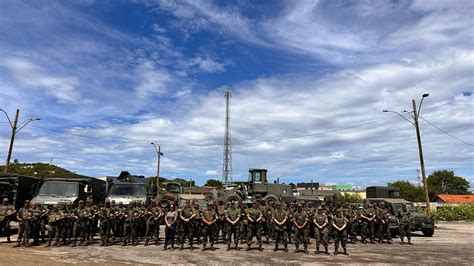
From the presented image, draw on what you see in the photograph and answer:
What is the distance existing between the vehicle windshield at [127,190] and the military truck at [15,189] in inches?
138

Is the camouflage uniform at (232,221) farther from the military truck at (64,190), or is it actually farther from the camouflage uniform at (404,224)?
the camouflage uniform at (404,224)

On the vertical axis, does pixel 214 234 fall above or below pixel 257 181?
below

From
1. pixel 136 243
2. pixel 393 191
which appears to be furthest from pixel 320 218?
pixel 393 191

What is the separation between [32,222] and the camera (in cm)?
1406

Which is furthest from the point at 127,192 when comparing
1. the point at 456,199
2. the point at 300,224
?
the point at 456,199

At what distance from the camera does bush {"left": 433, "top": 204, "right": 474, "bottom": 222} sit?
35.3 metres

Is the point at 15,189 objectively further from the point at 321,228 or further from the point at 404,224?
the point at 404,224

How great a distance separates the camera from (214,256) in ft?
39.1

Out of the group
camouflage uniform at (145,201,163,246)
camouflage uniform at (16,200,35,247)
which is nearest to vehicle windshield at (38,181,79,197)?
camouflage uniform at (16,200,35,247)

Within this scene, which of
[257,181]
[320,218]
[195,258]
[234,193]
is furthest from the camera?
[257,181]

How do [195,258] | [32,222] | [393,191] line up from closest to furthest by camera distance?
[195,258]
[32,222]
[393,191]

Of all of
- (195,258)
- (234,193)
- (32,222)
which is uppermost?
(234,193)

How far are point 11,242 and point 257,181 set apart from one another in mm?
14134

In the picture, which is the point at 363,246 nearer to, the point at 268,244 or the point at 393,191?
the point at 268,244
